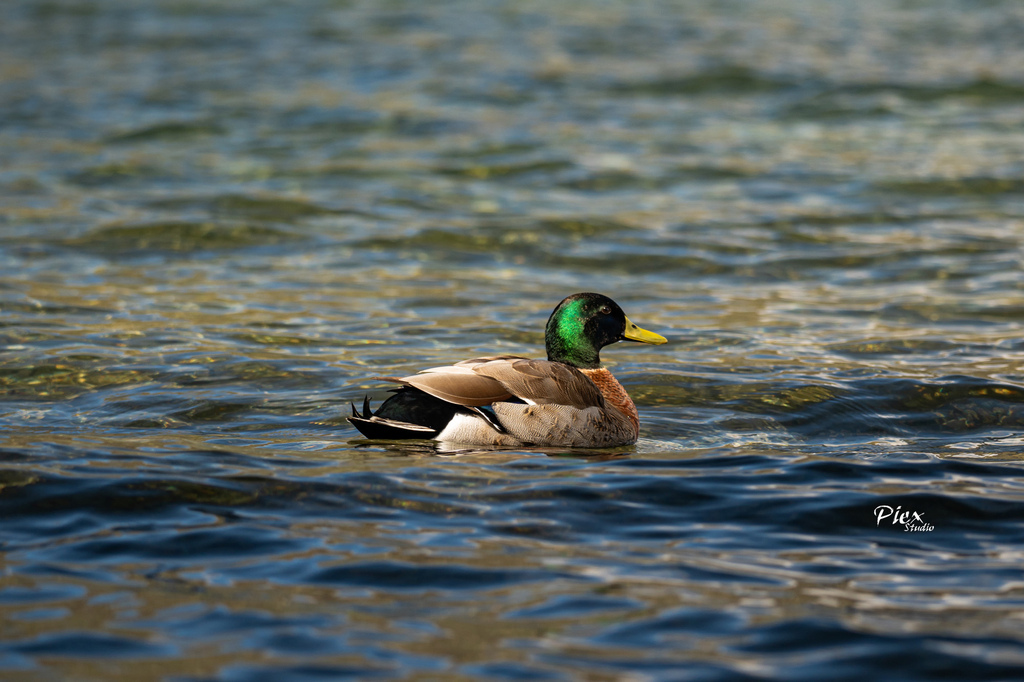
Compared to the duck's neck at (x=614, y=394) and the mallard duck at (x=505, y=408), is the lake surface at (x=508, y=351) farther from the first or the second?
the duck's neck at (x=614, y=394)

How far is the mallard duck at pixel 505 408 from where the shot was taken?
6445mm

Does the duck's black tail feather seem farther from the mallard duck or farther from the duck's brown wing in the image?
the duck's brown wing

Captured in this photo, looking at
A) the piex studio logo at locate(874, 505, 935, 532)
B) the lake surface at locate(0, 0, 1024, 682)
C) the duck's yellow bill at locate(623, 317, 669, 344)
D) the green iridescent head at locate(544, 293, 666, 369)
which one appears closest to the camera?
the lake surface at locate(0, 0, 1024, 682)

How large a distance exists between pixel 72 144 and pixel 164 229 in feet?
15.7

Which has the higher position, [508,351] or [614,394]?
[508,351]

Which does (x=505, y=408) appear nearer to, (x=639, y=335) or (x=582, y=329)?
(x=582, y=329)

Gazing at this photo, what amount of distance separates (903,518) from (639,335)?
8.20 feet

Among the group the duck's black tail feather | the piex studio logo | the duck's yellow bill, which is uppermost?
Answer: the duck's yellow bill

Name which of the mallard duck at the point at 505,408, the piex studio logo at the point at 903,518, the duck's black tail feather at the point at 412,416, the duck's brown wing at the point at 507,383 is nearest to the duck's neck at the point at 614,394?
the mallard duck at the point at 505,408

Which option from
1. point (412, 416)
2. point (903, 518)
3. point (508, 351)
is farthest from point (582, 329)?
point (903, 518)

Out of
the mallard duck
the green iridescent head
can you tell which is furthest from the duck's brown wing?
the green iridescent head

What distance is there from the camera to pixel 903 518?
553 cm

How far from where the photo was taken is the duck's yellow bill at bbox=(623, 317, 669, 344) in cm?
764

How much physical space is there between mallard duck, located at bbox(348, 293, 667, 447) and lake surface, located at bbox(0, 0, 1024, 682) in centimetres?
15
